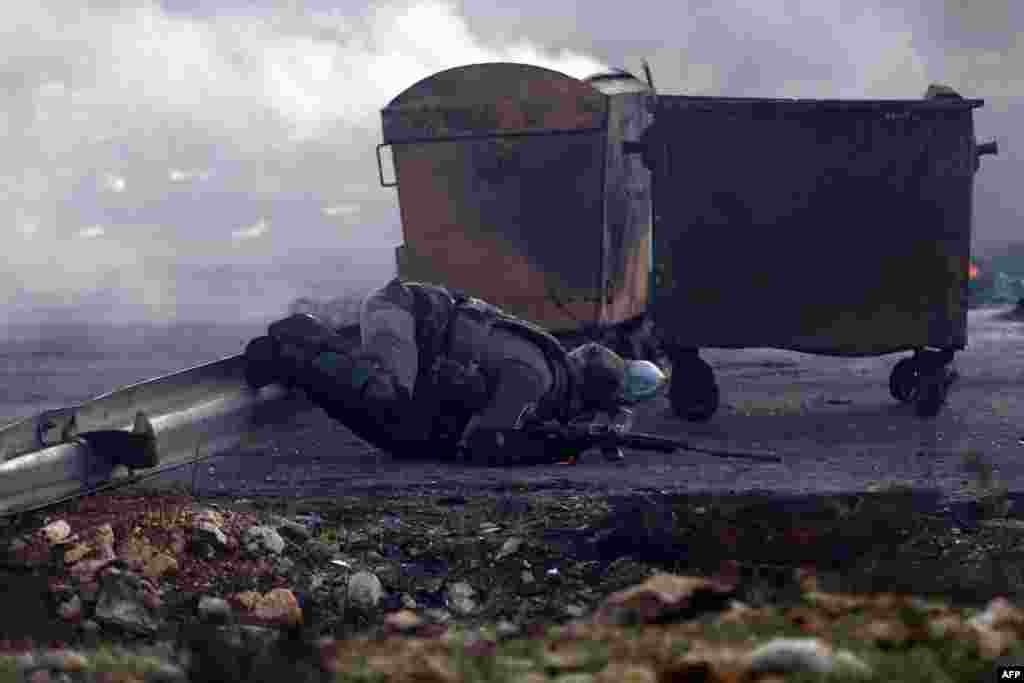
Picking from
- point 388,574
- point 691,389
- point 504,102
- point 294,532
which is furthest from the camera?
point 504,102

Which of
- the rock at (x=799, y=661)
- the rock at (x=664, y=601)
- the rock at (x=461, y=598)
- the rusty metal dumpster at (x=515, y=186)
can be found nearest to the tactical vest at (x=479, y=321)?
the rock at (x=461, y=598)

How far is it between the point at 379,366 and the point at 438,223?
12.9 feet

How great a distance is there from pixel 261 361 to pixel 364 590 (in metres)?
2.66

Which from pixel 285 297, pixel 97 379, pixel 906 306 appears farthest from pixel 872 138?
pixel 285 297

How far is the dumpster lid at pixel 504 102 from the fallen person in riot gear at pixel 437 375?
3.48 meters

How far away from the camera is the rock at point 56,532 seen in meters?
5.58

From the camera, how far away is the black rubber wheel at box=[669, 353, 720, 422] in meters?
9.78

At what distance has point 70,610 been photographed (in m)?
5.08

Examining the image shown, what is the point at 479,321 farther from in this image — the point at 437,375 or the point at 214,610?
the point at 214,610

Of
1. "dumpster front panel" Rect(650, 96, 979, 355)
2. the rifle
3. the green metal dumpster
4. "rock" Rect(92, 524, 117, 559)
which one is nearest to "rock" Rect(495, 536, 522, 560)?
"rock" Rect(92, 524, 117, 559)

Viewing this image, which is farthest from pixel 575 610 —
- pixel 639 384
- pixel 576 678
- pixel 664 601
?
pixel 639 384

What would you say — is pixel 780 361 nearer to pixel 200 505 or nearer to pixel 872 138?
pixel 872 138

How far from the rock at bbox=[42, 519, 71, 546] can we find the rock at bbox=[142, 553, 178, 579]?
37cm

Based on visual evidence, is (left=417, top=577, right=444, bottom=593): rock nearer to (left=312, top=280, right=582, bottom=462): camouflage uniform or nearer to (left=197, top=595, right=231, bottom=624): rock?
(left=197, top=595, right=231, bottom=624): rock
